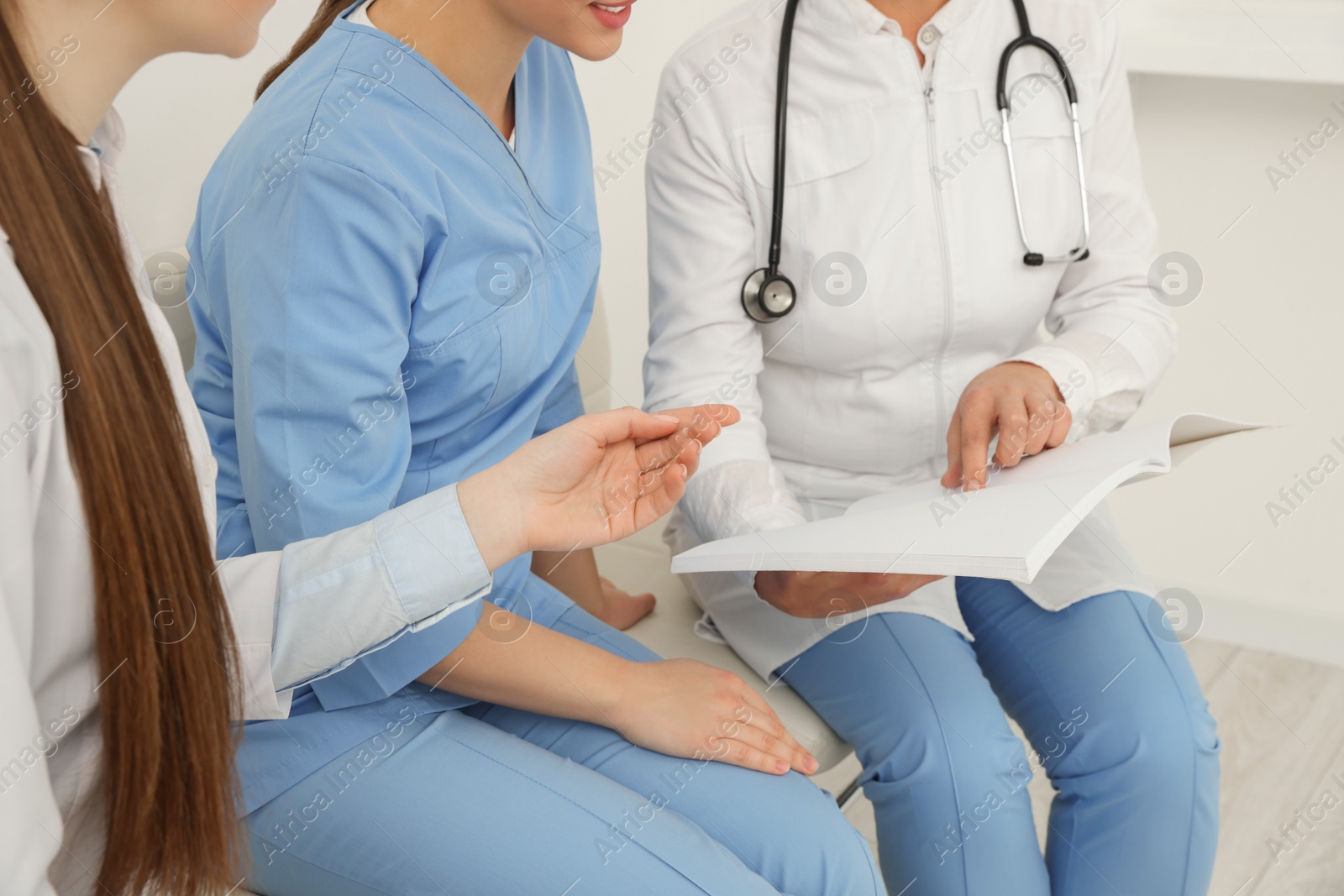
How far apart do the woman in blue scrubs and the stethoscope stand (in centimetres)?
22

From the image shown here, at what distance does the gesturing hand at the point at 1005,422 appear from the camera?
3.27 feet

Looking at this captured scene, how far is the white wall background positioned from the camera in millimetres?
1789

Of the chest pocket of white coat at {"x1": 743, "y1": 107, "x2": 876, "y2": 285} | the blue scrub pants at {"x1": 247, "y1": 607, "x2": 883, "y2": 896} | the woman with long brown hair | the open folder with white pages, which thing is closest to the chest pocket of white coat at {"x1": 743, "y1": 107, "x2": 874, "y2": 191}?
the chest pocket of white coat at {"x1": 743, "y1": 107, "x2": 876, "y2": 285}

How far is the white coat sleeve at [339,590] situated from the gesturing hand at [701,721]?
220 millimetres

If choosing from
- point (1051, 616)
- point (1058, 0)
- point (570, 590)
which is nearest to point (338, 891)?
point (570, 590)

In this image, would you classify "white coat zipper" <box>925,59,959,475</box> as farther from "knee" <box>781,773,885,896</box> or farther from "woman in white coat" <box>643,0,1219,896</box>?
"knee" <box>781,773,885,896</box>

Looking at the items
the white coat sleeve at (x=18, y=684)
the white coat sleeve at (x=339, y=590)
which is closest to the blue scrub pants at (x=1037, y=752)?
the white coat sleeve at (x=339, y=590)

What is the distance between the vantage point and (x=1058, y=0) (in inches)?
47.2

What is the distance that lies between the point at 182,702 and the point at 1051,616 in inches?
30.4

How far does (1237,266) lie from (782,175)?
1123 millimetres

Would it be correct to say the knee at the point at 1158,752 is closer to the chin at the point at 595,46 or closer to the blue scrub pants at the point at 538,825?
the blue scrub pants at the point at 538,825

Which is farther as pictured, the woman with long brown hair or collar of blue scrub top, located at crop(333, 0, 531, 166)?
collar of blue scrub top, located at crop(333, 0, 531, 166)

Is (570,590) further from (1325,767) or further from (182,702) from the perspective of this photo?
(1325,767)

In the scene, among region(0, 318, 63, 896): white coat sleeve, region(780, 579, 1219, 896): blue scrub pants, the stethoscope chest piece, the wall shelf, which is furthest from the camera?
the wall shelf
